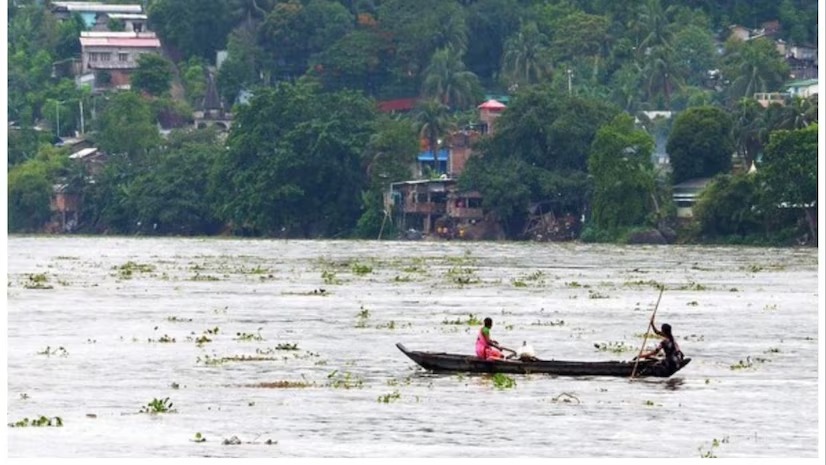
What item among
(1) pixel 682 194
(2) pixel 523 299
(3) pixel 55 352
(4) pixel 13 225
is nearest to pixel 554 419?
(3) pixel 55 352

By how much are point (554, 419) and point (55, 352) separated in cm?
1408

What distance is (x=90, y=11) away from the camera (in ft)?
631

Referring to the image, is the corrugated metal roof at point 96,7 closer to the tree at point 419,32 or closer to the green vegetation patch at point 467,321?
the tree at point 419,32

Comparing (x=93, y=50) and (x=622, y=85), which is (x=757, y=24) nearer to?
(x=622, y=85)

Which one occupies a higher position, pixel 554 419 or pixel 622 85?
pixel 622 85

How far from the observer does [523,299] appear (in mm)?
64188

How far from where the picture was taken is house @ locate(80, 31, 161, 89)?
176 m

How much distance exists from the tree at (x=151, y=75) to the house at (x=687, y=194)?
54.4m

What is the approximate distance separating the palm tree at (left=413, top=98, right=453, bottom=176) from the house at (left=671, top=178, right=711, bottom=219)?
69.2 feet

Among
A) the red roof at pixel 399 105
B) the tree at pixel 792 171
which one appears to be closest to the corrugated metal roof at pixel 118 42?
the red roof at pixel 399 105

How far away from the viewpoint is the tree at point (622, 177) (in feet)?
383

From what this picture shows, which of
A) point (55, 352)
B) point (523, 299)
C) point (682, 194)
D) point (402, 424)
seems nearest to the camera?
point (402, 424)

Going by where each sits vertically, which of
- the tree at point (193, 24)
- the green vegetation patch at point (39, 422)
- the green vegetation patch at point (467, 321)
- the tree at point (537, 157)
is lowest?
the green vegetation patch at point (39, 422)

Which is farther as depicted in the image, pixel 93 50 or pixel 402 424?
pixel 93 50
